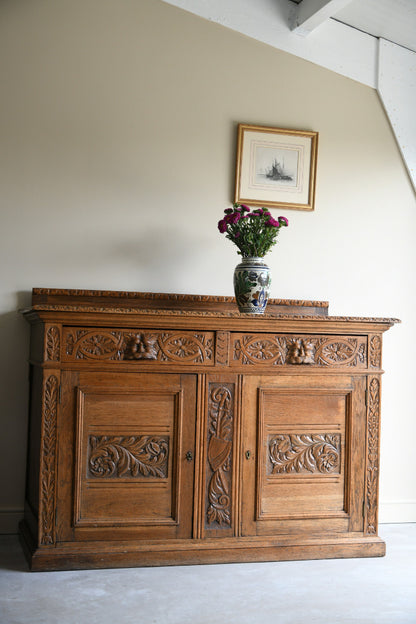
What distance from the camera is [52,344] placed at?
2.76 metres

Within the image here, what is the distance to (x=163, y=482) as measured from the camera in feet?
9.39

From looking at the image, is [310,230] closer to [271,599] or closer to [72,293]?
[72,293]

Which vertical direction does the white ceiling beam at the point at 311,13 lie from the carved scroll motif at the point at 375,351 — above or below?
above

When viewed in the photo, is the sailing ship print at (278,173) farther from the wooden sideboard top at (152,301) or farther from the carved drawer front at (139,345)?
the carved drawer front at (139,345)

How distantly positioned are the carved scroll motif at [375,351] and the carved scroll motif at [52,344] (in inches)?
58.0

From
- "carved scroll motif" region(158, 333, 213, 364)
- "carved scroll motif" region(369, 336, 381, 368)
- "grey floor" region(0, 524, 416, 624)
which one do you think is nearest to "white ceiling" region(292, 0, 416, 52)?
"carved scroll motif" region(369, 336, 381, 368)

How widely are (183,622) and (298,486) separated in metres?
0.92

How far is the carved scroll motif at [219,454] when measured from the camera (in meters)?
2.90

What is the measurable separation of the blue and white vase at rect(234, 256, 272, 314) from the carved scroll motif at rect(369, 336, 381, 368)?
1.83 ft

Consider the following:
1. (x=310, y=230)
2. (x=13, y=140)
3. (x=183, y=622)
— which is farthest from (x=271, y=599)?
(x=13, y=140)

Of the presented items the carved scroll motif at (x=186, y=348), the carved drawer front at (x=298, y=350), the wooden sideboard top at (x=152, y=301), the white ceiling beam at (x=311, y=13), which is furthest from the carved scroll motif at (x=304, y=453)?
the white ceiling beam at (x=311, y=13)

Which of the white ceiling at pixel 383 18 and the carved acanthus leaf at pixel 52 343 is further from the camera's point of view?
the white ceiling at pixel 383 18

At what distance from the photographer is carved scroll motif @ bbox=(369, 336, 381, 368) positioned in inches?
122

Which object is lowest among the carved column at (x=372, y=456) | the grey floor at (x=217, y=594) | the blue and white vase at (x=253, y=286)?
the grey floor at (x=217, y=594)
